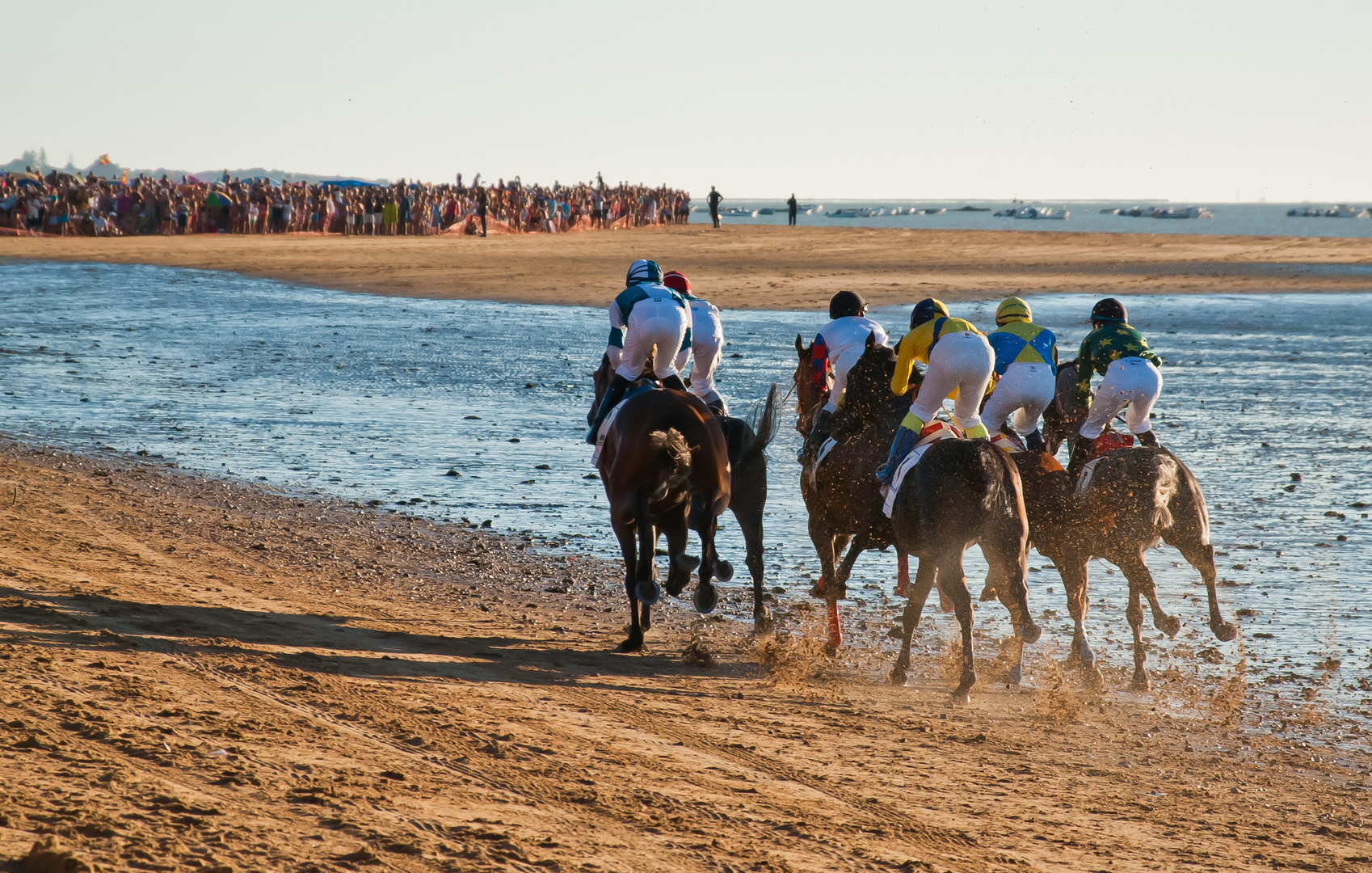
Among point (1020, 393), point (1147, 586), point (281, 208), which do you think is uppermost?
point (281, 208)

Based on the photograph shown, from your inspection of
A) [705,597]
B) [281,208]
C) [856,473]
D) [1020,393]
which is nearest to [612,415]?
[705,597]

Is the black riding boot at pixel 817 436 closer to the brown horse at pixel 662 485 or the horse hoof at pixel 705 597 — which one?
the brown horse at pixel 662 485

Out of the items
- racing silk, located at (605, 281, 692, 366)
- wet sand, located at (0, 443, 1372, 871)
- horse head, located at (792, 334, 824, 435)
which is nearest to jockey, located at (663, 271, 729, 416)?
racing silk, located at (605, 281, 692, 366)

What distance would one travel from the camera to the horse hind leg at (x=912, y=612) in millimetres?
7359

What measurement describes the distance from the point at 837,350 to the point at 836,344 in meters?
0.04

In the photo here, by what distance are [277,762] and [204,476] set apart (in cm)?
755

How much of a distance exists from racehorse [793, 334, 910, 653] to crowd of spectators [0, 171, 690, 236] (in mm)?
38378

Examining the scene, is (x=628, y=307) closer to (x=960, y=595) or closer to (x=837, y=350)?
(x=837, y=350)

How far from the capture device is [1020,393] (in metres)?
8.23

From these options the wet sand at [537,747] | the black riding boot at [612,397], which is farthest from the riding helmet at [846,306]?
the wet sand at [537,747]

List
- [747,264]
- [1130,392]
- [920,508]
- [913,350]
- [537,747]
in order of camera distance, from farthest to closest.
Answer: [747,264], [1130,392], [913,350], [920,508], [537,747]

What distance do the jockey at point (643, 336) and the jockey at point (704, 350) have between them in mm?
474

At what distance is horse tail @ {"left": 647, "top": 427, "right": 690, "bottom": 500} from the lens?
7.64m

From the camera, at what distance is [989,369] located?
24.6 feet
